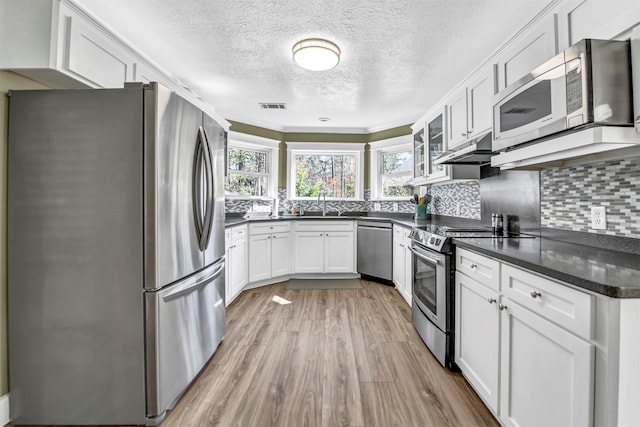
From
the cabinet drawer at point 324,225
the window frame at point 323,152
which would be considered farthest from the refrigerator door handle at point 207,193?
the window frame at point 323,152

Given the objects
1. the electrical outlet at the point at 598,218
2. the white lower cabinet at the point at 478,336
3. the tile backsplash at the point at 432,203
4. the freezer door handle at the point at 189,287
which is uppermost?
the tile backsplash at the point at 432,203

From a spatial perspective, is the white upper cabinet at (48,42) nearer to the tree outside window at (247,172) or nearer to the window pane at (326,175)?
the tree outside window at (247,172)

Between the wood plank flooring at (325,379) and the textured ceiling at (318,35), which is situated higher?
the textured ceiling at (318,35)

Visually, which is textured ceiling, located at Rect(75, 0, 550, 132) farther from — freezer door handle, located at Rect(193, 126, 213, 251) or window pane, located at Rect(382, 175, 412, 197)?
window pane, located at Rect(382, 175, 412, 197)

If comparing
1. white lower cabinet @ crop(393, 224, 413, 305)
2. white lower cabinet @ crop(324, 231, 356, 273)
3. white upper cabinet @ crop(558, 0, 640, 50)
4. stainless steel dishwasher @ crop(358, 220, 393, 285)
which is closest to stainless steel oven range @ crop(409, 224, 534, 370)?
white lower cabinet @ crop(393, 224, 413, 305)

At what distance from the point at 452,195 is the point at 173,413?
335 centimetres

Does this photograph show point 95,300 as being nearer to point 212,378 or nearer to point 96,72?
point 212,378

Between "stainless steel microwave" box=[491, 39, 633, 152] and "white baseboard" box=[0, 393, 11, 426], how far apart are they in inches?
118

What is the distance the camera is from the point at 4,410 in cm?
153

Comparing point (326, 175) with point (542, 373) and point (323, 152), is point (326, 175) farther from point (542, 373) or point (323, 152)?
point (542, 373)

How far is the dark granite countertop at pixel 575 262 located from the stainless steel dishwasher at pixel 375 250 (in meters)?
2.11

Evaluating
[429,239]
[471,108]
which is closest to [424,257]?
[429,239]

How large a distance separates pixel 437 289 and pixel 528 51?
1.61 metres

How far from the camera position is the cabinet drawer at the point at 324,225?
432cm
